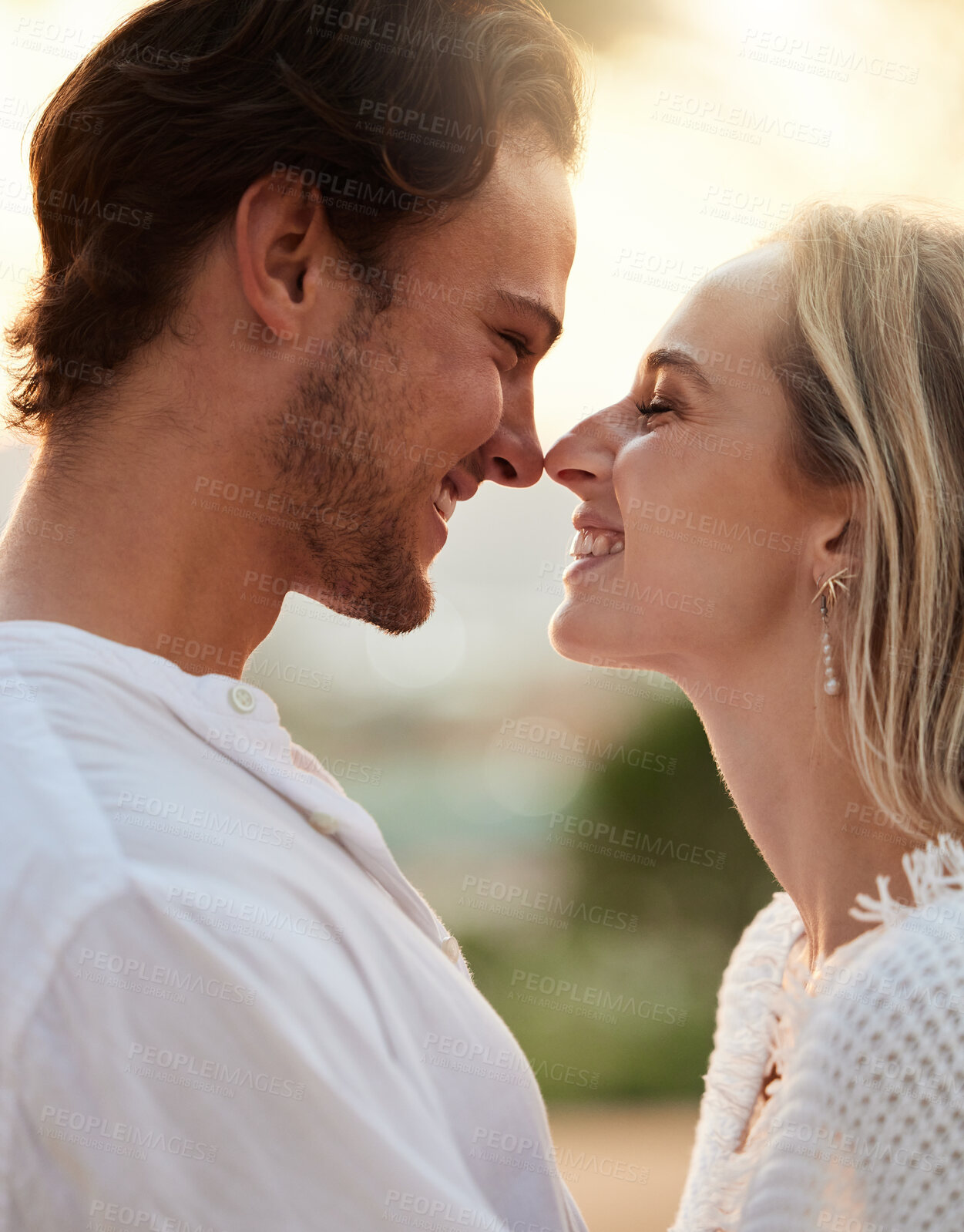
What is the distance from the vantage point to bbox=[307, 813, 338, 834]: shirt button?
1874 mm

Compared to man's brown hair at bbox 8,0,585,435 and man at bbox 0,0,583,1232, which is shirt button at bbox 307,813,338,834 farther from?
man's brown hair at bbox 8,0,585,435

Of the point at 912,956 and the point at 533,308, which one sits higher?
the point at 533,308

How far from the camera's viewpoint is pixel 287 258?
224 centimetres

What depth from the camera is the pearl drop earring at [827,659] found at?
2.18m

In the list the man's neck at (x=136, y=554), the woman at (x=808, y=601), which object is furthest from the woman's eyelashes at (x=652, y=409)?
the man's neck at (x=136, y=554)

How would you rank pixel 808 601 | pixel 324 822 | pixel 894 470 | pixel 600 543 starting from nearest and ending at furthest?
pixel 324 822 → pixel 894 470 → pixel 808 601 → pixel 600 543

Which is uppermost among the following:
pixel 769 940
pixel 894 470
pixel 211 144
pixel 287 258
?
pixel 211 144

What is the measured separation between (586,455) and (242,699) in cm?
111

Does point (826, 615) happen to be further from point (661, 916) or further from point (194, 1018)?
point (661, 916)

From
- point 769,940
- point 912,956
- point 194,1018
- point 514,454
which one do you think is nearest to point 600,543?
point 514,454

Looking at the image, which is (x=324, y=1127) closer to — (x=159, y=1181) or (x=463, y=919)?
(x=159, y=1181)

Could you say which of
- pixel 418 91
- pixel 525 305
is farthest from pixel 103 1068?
pixel 418 91

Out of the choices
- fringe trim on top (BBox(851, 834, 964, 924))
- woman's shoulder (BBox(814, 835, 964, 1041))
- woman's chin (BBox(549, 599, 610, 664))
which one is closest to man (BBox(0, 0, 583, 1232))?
woman's chin (BBox(549, 599, 610, 664))

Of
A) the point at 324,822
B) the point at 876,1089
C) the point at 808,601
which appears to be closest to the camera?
the point at 876,1089
